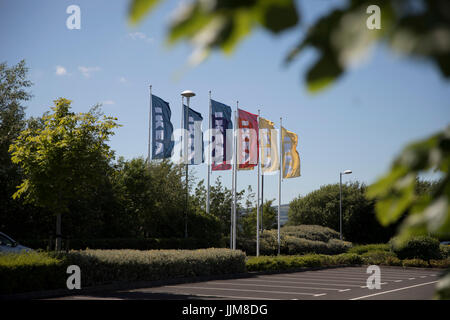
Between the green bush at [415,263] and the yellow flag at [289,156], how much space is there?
8.93 meters

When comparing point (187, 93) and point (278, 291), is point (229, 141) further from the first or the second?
point (278, 291)

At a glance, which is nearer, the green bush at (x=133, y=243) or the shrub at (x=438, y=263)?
the green bush at (x=133, y=243)

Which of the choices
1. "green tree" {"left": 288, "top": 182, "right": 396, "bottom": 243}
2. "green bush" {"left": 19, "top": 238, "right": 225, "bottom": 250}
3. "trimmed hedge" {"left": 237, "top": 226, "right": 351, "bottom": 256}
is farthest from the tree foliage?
"green tree" {"left": 288, "top": 182, "right": 396, "bottom": 243}

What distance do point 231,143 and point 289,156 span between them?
3.67 m

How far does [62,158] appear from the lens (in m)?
14.5

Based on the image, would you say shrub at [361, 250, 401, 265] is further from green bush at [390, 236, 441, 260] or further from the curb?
the curb

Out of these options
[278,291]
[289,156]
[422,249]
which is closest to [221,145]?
[289,156]

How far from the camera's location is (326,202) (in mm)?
57594

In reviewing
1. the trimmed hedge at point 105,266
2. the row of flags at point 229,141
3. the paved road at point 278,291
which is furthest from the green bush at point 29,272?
the row of flags at point 229,141

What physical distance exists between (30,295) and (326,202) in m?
48.8

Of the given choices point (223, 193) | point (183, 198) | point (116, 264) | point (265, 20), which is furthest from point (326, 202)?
point (265, 20)

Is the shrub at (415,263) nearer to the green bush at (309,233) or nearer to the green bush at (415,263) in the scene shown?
the green bush at (415,263)

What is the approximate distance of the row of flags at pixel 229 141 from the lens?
83.3 feet
